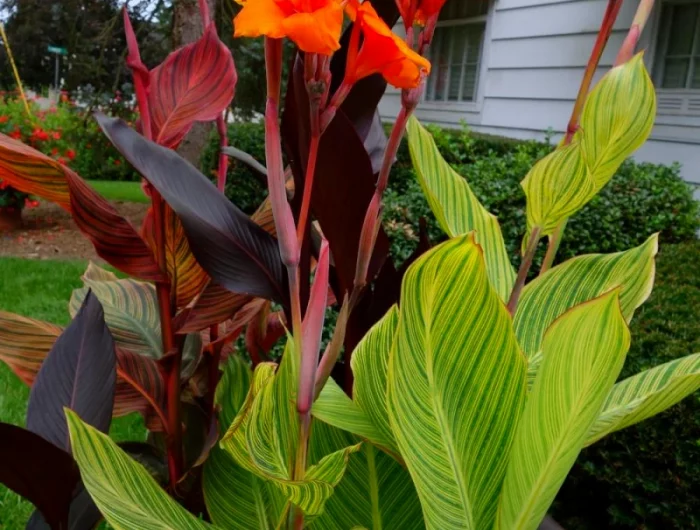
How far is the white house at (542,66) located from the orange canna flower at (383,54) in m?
3.11

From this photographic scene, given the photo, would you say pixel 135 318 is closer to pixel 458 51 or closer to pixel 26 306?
pixel 26 306

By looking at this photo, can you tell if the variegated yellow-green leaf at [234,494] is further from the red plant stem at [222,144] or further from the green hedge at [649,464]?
the green hedge at [649,464]

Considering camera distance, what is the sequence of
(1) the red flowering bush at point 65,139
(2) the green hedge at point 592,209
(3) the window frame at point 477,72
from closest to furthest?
1. (2) the green hedge at point 592,209
2. (3) the window frame at point 477,72
3. (1) the red flowering bush at point 65,139

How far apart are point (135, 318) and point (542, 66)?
4.38 metres

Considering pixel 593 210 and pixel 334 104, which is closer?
pixel 334 104

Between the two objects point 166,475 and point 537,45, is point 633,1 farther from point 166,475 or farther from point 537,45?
point 166,475

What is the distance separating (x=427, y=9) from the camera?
1.48ft

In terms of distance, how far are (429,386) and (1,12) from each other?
895cm

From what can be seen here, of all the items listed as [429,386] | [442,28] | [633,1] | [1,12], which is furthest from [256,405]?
[1,12]

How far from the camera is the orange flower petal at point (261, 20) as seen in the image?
36 centimetres

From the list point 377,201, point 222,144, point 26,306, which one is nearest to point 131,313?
point 222,144

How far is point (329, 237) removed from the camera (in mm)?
625

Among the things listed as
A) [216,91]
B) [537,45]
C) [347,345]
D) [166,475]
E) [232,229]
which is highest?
[537,45]

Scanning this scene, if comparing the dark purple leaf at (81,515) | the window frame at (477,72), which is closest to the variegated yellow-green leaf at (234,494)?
the dark purple leaf at (81,515)
